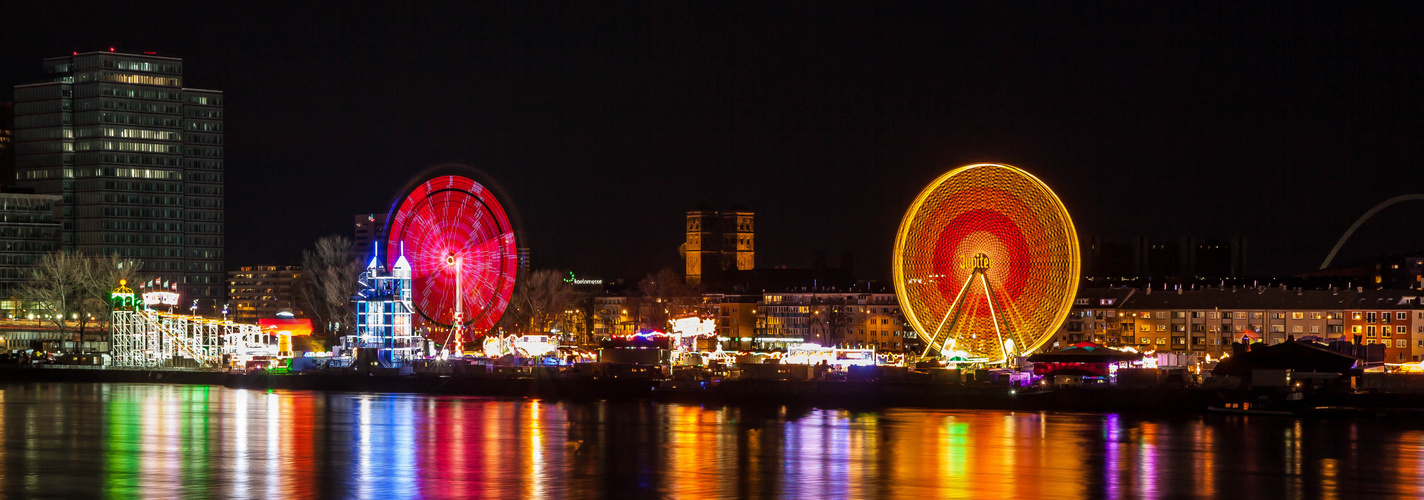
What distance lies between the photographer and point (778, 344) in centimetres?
16638

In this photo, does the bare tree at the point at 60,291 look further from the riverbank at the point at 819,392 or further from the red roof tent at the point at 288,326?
the riverbank at the point at 819,392

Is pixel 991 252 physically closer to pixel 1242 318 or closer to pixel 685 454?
pixel 685 454

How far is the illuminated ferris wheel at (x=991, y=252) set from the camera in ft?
270

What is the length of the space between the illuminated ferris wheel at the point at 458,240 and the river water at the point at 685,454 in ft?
45.7

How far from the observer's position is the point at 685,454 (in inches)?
1977

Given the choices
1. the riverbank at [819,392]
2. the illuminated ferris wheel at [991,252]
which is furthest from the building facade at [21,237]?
the illuminated ferris wheel at [991,252]

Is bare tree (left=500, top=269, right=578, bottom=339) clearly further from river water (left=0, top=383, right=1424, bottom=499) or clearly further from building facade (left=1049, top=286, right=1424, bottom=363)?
river water (left=0, top=383, right=1424, bottom=499)

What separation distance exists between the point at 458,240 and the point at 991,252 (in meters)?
28.4

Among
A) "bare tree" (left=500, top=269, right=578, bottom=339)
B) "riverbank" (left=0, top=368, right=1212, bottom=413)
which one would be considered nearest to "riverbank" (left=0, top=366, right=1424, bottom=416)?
"riverbank" (left=0, top=368, right=1212, bottom=413)

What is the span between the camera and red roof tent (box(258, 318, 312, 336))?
119700 millimetres

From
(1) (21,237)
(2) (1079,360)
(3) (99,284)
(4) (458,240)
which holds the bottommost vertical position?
(2) (1079,360)

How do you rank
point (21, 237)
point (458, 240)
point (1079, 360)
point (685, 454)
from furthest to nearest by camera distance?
point (21, 237) < point (1079, 360) < point (458, 240) < point (685, 454)

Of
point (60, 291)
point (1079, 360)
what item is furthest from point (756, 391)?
point (60, 291)

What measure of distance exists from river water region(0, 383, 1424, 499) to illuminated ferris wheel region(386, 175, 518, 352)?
13.9 m
